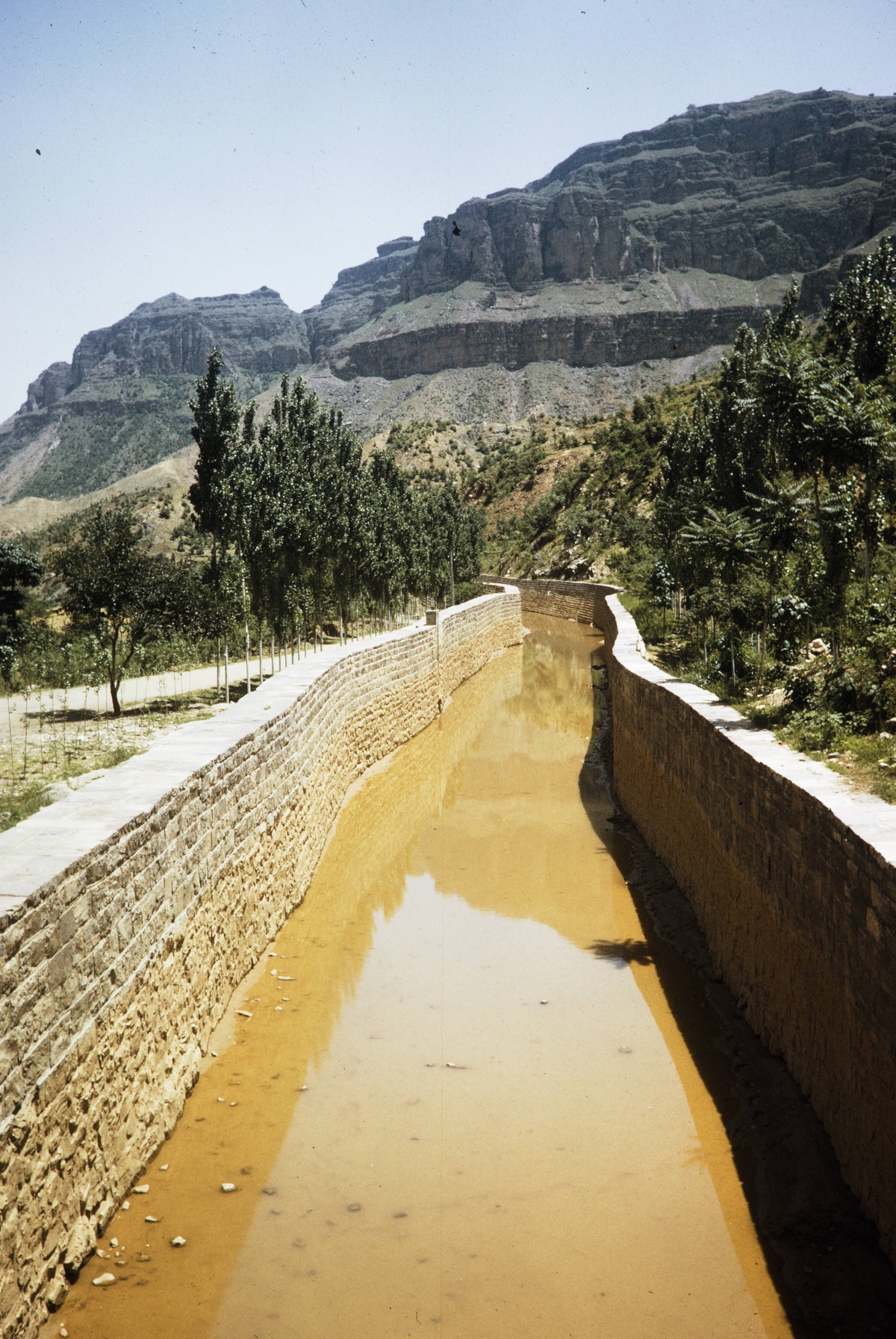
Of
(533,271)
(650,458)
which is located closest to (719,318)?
(533,271)

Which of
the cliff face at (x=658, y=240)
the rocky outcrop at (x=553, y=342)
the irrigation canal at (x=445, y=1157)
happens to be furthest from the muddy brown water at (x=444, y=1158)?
the rocky outcrop at (x=553, y=342)

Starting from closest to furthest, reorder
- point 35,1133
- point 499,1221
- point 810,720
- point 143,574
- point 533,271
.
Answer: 1. point 35,1133
2. point 499,1221
3. point 810,720
4. point 143,574
5. point 533,271

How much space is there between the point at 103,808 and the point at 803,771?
4.14m

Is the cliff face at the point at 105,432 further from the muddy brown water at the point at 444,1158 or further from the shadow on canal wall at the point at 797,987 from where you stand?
the shadow on canal wall at the point at 797,987

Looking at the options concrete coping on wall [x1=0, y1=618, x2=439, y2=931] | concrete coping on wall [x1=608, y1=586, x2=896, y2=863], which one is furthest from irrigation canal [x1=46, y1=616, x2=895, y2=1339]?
concrete coping on wall [x1=608, y1=586, x2=896, y2=863]

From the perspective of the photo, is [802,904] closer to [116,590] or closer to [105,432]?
[116,590]

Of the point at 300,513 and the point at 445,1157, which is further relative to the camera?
the point at 300,513

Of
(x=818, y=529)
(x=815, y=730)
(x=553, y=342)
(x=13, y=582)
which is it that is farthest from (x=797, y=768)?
(x=553, y=342)

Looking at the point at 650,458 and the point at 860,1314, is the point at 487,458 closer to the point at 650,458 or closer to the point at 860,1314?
the point at 650,458

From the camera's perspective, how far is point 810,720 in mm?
7852

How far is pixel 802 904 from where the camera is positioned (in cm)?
545

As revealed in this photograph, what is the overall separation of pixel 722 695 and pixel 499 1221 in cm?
755

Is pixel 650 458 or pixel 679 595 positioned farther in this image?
pixel 650 458

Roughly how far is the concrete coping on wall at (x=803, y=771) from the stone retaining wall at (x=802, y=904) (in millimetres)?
15
